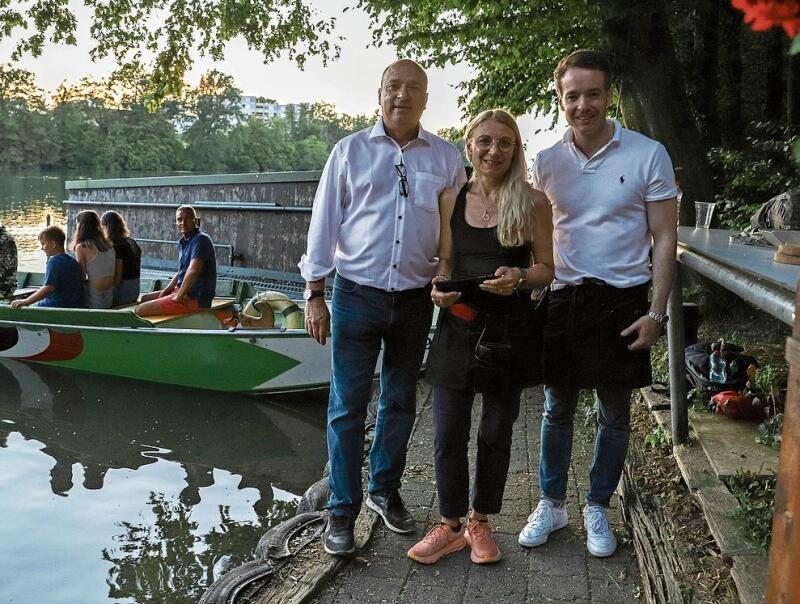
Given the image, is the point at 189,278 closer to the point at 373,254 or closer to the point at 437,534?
the point at 373,254

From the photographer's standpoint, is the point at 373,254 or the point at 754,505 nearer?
the point at 754,505

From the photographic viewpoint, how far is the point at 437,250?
11.0ft

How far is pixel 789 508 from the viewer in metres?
1.45

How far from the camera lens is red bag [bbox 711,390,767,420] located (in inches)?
159

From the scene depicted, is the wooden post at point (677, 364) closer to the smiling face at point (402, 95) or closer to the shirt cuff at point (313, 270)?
the smiling face at point (402, 95)

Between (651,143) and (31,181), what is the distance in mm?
59652

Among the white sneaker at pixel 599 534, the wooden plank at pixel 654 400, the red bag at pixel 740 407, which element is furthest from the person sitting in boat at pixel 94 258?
the white sneaker at pixel 599 534

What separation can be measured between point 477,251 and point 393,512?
1.29 meters

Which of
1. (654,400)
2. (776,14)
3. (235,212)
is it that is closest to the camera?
(776,14)

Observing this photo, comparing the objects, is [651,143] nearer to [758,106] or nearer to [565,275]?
[565,275]

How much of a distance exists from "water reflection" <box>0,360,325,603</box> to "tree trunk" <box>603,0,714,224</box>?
170 inches

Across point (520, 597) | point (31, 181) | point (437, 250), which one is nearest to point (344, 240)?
point (437, 250)

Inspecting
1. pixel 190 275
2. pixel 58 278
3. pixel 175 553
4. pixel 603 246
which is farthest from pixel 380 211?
pixel 58 278

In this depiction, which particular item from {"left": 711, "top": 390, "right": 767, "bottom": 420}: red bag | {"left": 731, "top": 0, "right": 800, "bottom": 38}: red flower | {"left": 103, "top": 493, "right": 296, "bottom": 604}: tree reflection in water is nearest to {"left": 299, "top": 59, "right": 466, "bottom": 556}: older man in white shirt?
{"left": 711, "top": 390, "right": 767, "bottom": 420}: red bag
